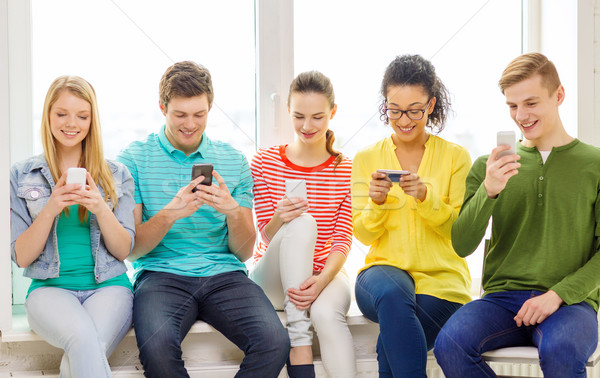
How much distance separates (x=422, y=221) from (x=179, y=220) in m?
0.81

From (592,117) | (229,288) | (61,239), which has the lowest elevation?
(229,288)

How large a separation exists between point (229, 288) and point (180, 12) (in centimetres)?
115

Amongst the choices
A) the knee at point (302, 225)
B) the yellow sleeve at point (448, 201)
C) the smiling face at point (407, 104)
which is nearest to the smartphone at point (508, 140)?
the yellow sleeve at point (448, 201)

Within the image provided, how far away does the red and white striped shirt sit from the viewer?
224cm

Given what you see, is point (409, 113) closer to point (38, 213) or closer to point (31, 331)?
point (38, 213)

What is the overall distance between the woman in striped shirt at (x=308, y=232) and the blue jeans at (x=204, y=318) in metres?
0.09

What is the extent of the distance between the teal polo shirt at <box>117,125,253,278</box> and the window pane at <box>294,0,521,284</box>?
2.19 feet

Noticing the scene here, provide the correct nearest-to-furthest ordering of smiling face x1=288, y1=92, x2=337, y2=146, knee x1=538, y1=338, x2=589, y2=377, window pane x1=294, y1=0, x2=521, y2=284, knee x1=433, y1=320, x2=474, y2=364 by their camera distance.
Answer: knee x1=538, y1=338, x2=589, y2=377 → knee x1=433, y1=320, x2=474, y2=364 → smiling face x1=288, y1=92, x2=337, y2=146 → window pane x1=294, y1=0, x2=521, y2=284

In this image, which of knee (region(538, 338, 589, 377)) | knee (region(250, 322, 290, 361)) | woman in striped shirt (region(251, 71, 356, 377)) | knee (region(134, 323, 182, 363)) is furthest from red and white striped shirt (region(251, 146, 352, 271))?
knee (region(538, 338, 589, 377))

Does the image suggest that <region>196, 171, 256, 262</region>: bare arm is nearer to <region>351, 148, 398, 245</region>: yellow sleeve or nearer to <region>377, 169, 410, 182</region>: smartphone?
<region>351, 148, 398, 245</region>: yellow sleeve

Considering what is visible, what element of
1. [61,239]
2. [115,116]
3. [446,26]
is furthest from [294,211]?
[446,26]

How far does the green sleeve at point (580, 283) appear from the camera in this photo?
1677 millimetres

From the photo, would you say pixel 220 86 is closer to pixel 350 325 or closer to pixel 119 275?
pixel 119 275

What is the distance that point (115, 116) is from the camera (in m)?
2.43
